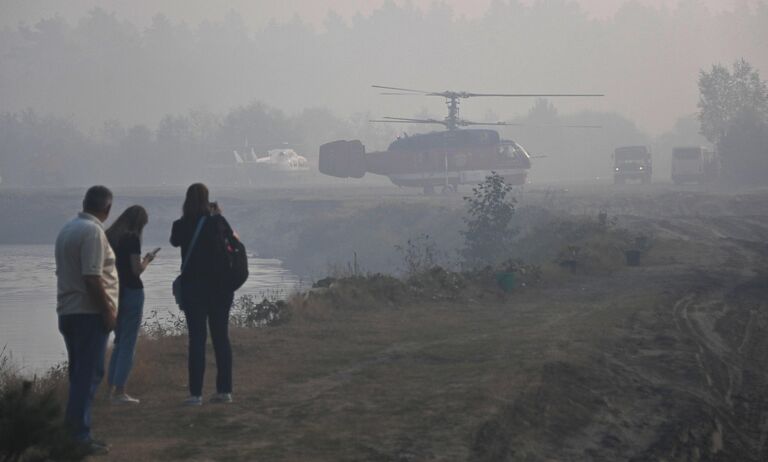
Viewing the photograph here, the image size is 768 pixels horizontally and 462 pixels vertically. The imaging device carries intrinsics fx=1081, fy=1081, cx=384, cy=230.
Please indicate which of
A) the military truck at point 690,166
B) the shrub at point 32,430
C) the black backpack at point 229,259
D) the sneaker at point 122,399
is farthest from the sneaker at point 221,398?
the military truck at point 690,166

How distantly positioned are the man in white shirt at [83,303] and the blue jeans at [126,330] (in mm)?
1927

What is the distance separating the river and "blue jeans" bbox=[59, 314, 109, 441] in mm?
7770

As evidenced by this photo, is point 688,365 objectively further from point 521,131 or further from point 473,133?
point 521,131

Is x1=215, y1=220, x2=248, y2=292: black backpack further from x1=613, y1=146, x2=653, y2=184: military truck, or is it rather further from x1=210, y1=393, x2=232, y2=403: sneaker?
x1=613, y1=146, x2=653, y2=184: military truck

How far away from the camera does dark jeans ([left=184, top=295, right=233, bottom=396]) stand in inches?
386

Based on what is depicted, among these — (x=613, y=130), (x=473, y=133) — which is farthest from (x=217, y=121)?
(x=473, y=133)

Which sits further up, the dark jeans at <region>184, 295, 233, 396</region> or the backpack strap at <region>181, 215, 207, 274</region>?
the backpack strap at <region>181, 215, 207, 274</region>

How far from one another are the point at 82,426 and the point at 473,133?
166 ft

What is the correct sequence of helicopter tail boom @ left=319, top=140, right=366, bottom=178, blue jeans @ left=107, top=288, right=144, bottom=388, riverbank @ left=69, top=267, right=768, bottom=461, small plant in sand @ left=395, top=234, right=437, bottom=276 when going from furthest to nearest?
helicopter tail boom @ left=319, top=140, right=366, bottom=178
small plant in sand @ left=395, top=234, right=437, bottom=276
blue jeans @ left=107, top=288, right=144, bottom=388
riverbank @ left=69, top=267, right=768, bottom=461

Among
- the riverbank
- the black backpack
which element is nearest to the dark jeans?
A: the black backpack

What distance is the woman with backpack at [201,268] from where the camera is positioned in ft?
31.8

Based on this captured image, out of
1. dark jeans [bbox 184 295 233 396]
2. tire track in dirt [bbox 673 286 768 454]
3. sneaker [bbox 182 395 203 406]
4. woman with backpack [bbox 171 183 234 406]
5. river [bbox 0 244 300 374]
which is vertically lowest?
river [bbox 0 244 300 374]

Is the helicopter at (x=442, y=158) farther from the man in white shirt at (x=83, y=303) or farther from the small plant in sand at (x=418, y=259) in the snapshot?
the man in white shirt at (x=83, y=303)

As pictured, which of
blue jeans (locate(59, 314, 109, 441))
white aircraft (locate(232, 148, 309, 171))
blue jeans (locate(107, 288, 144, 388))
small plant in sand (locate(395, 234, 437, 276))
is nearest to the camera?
blue jeans (locate(59, 314, 109, 441))
